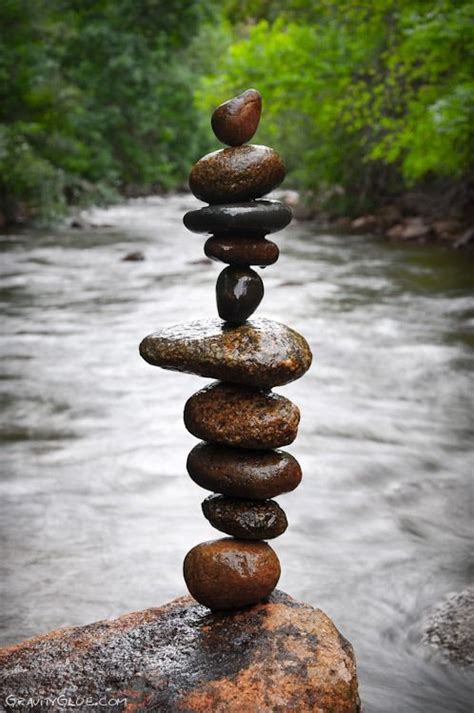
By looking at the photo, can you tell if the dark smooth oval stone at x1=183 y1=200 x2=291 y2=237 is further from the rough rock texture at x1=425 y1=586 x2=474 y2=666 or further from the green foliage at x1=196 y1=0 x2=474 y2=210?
the green foliage at x1=196 y1=0 x2=474 y2=210

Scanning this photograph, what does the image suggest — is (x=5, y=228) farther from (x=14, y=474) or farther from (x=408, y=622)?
(x=408, y=622)

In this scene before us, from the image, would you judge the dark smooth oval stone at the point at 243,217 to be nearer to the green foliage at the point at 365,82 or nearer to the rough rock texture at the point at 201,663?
the rough rock texture at the point at 201,663

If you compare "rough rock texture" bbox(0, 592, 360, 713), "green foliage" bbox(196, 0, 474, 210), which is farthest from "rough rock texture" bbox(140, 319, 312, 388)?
"green foliage" bbox(196, 0, 474, 210)

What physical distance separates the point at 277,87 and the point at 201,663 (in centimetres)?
1931

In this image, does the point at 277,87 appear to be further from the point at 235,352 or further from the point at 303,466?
the point at 235,352

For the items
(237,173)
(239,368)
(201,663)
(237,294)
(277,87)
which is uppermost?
(277,87)

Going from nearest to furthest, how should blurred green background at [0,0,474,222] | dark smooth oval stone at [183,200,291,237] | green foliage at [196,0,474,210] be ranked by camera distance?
dark smooth oval stone at [183,200,291,237] → green foliage at [196,0,474,210] → blurred green background at [0,0,474,222]

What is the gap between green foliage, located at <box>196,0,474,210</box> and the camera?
46.7ft

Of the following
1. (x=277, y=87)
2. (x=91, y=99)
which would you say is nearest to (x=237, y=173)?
(x=277, y=87)

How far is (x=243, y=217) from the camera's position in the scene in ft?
9.32

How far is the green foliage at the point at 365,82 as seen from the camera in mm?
14227

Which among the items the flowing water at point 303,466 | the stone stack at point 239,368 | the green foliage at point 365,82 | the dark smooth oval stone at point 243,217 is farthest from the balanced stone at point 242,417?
the green foliage at point 365,82

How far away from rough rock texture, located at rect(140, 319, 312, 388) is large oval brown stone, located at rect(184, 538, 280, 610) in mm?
640

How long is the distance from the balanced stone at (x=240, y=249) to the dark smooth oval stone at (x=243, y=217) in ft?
0.11
